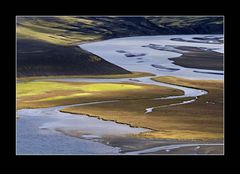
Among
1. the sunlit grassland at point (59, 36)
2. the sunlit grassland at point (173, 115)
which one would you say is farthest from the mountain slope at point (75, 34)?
the sunlit grassland at point (173, 115)

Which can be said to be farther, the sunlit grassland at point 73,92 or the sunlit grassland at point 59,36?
the sunlit grassland at point 59,36

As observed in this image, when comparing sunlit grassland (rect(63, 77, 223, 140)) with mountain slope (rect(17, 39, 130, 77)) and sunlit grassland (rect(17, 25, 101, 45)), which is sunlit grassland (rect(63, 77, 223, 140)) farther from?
sunlit grassland (rect(17, 25, 101, 45))

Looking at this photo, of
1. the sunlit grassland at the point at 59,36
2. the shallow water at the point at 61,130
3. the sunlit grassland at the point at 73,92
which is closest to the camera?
the shallow water at the point at 61,130

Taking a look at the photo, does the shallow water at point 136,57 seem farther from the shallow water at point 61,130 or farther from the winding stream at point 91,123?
the shallow water at point 61,130

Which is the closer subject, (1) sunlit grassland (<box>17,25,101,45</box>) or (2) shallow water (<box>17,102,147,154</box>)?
(2) shallow water (<box>17,102,147,154</box>)

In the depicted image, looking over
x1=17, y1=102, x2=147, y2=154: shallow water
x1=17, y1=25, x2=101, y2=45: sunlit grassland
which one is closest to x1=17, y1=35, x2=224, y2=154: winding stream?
x1=17, y1=102, x2=147, y2=154: shallow water

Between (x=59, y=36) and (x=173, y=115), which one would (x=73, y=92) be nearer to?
(x=59, y=36)
